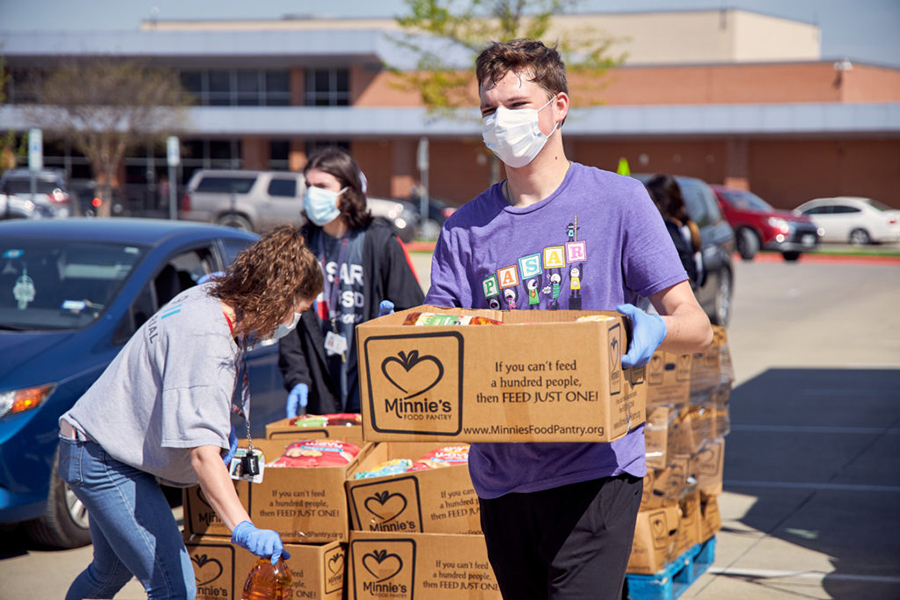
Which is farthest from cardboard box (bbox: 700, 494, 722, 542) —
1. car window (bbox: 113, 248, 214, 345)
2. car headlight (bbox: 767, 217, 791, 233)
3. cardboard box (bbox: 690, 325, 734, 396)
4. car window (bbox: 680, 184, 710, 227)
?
car headlight (bbox: 767, 217, 791, 233)

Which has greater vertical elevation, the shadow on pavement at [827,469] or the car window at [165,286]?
the car window at [165,286]

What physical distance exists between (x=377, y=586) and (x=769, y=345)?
10.6 metres

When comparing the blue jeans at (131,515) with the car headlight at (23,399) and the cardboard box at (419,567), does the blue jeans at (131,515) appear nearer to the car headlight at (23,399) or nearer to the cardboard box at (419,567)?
the cardboard box at (419,567)

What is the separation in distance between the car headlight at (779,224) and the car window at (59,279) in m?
23.9

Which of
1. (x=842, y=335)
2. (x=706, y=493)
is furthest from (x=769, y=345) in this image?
(x=706, y=493)

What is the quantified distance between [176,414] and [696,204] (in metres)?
11.4

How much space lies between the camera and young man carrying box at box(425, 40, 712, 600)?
2369mm

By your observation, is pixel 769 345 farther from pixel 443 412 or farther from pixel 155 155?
→ pixel 155 155

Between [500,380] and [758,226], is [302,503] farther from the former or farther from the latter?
[758,226]

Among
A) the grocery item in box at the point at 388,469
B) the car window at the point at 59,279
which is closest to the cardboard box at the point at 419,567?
the grocery item in box at the point at 388,469

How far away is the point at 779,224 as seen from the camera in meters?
27.2

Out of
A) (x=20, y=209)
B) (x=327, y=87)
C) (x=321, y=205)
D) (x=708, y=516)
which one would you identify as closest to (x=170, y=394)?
(x=321, y=205)

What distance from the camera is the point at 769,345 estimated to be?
13234mm

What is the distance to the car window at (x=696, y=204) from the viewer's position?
13031 mm
